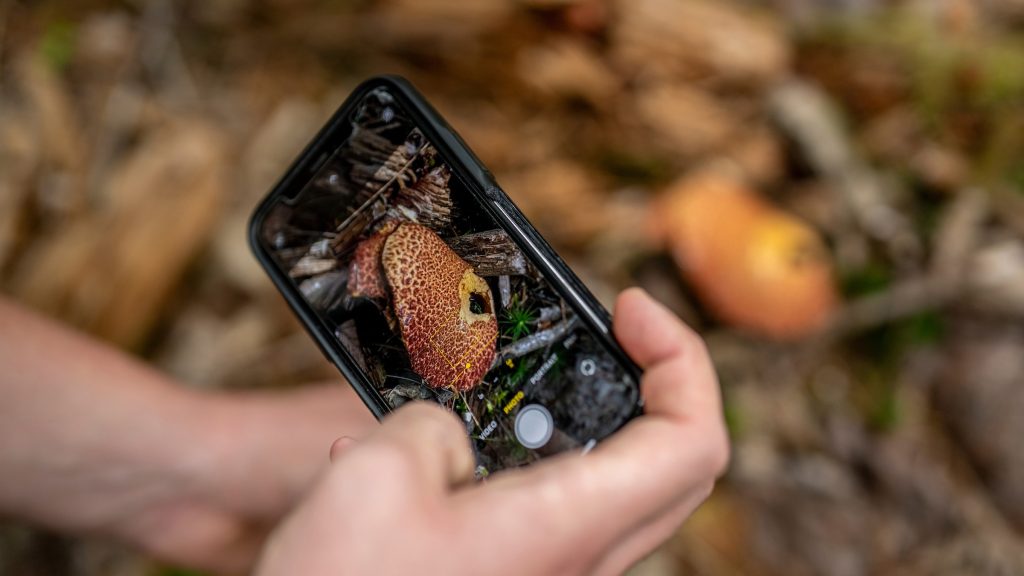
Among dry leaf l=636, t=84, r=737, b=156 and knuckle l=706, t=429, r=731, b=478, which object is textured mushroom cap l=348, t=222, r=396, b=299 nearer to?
knuckle l=706, t=429, r=731, b=478

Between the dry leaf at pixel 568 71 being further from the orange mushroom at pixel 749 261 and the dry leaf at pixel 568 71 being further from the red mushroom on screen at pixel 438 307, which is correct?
the red mushroom on screen at pixel 438 307

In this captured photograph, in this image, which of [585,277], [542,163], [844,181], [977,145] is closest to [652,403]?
[585,277]

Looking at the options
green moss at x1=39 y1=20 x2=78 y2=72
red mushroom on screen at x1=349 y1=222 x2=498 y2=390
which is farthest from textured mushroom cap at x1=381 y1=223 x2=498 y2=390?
green moss at x1=39 y1=20 x2=78 y2=72

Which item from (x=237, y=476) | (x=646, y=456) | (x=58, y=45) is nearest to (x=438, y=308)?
(x=646, y=456)

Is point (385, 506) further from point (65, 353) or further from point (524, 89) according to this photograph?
point (524, 89)

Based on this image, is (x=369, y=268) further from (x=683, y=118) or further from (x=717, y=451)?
(x=683, y=118)

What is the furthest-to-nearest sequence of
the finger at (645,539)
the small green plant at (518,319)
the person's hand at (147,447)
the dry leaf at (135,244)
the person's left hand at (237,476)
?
the dry leaf at (135,244)
the person's left hand at (237,476)
the person's hand at (147,447)
the small green plant at (518,319)
the finger at (645,539)

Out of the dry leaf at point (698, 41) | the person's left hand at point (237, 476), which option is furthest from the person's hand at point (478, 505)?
the dry leaf at point (698, 41)

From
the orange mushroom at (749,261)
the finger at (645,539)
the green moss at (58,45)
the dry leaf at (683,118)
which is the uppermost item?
the green moss at (58,45)
